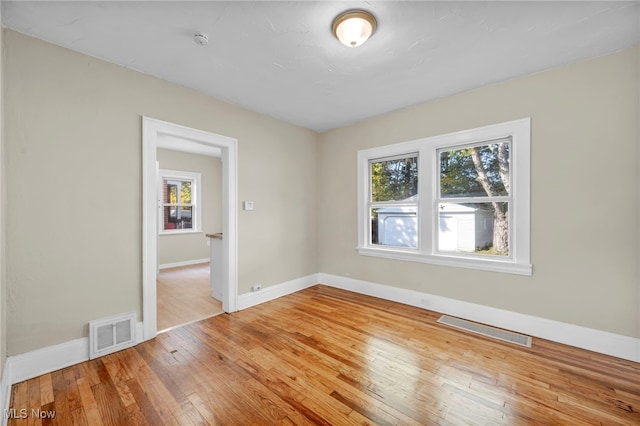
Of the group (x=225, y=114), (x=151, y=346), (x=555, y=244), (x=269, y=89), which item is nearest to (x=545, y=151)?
(x=555, y=244)

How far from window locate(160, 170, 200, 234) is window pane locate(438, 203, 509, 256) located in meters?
5.74

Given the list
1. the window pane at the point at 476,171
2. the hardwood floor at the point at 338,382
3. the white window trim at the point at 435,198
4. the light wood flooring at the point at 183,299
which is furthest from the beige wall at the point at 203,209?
the window pane at the point at 476,171

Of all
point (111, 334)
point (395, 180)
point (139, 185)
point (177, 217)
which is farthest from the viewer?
point (177, 217)

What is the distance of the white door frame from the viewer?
2.58 metres

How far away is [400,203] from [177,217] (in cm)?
543

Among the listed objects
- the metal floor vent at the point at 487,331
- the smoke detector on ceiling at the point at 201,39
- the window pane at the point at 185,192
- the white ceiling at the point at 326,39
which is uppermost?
the white ceiling at the point at 326,39

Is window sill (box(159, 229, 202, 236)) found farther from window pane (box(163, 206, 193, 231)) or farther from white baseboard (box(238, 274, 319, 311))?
white baseboard (box(238, 274, 319, 311))

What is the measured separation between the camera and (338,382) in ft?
6.35

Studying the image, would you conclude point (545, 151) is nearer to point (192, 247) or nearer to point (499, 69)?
point (499, 69)

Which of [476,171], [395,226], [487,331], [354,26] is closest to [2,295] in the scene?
[354,26]

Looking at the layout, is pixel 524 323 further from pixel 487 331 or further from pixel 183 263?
pixel 183 263

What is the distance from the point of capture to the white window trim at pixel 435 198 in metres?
2.68

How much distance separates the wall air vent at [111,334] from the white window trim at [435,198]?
2.91 m

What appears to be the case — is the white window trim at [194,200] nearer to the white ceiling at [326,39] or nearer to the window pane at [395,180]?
the white ceiling at [326,39]
